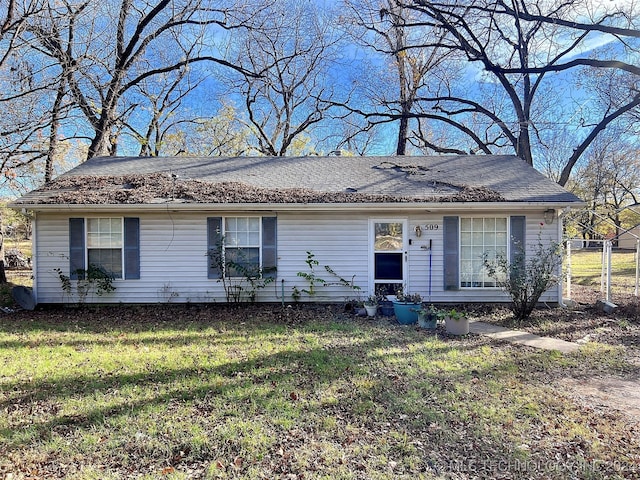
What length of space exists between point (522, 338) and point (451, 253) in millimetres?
2709

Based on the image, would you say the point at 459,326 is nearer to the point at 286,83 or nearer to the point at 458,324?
the point at 458,324

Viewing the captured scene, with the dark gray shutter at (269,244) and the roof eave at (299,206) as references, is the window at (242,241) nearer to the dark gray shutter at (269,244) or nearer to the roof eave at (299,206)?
the dark gray shutter at (269,244)

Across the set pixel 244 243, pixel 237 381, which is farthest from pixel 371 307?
pixel 237 381

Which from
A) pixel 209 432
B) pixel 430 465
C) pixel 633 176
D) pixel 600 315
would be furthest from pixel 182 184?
pixel 633 176

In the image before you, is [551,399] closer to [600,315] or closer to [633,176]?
[600,315]

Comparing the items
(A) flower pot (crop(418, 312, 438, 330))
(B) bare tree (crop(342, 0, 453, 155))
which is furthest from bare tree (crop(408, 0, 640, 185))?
(A) flower pot (crop(418, 312, 438, 330))

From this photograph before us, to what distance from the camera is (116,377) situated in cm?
444

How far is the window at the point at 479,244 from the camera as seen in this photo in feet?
28.1

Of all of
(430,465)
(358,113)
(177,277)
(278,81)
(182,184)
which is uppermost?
(278,81)

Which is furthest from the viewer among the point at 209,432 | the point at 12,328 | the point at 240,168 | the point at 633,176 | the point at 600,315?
the point at 633,176

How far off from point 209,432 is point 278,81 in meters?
19.6

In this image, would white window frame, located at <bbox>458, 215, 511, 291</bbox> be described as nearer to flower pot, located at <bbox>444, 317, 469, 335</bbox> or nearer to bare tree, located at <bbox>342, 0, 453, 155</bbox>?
flower pot, located at <bbox>444, 317, 469, 335</bbox>

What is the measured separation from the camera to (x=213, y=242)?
8688mm

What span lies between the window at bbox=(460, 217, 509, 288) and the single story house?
0.07ft
